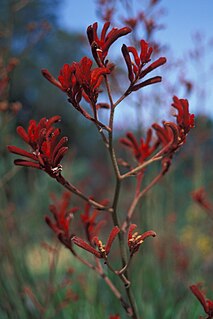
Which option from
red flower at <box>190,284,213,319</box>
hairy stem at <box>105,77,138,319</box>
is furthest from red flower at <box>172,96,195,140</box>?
red flower at <box>190,284,213,319</box>

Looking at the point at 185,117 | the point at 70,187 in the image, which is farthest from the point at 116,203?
the point at 185,117

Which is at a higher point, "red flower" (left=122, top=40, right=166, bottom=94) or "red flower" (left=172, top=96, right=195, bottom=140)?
"red flower" (left=122, top=40, right=166, bottom=94)

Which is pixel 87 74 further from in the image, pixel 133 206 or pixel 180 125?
pixel 133 206

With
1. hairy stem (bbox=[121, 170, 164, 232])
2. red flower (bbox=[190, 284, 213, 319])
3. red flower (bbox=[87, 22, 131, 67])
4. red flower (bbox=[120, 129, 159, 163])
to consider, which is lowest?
red flower (bbox=[190, 284, 213, 319])

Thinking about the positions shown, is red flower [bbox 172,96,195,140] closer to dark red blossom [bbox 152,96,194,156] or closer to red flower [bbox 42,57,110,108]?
dark red blossom [bbox 152,96,194,156]

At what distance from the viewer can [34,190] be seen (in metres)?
2.89

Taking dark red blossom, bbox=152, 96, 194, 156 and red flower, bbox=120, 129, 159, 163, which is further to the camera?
red flower, bbox=120, 129, 159, 163

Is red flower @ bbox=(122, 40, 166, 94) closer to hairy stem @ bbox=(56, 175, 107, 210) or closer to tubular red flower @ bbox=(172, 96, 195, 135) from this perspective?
tubular red flower @ bbox=(172, 96, 195, 135)

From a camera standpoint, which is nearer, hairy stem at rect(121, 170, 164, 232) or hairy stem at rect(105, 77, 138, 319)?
hairy stem at rect(105, 77, 138, 319)

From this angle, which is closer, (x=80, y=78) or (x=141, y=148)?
(x=80, y=78)

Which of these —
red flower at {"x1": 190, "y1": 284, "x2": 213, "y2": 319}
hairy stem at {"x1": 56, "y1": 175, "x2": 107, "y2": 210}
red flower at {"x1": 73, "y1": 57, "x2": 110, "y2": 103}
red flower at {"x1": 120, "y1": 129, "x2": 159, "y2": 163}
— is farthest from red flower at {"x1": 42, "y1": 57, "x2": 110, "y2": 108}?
red flower at {"x1": 190, "y1": 284, "x2": 213, "y2": 319}

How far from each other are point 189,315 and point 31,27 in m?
1.39

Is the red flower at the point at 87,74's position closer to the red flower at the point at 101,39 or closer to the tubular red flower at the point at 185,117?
the red flower at the point at 101,39

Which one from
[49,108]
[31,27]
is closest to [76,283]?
[31,27]
